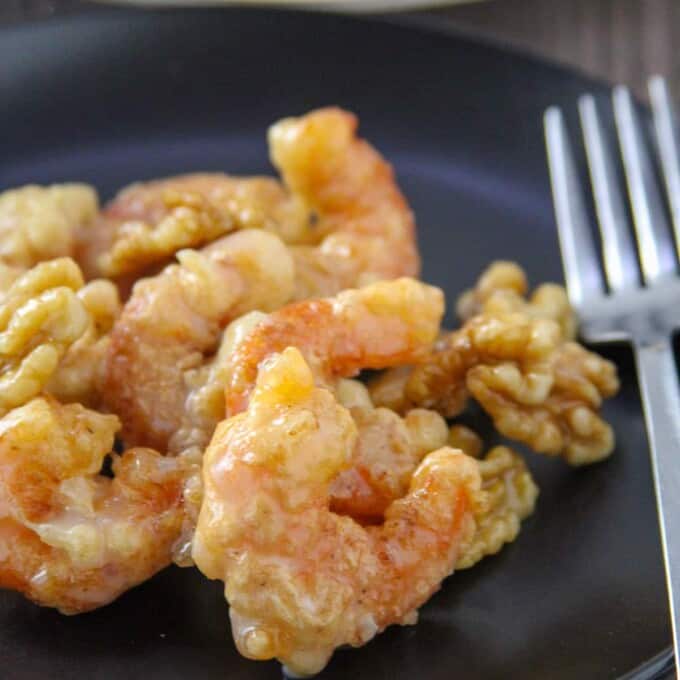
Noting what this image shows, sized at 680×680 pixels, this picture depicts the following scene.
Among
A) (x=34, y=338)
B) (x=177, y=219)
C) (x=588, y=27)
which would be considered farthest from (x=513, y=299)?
(x=588, y=27)

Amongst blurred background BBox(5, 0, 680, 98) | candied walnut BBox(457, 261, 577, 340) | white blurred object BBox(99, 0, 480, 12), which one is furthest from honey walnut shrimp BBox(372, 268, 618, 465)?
blurred background BBox(5, 0, 680, 98)

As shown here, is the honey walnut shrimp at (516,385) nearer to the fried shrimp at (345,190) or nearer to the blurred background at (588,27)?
the fried shrimp at (345,190)

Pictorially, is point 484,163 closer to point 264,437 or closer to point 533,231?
point 533,231

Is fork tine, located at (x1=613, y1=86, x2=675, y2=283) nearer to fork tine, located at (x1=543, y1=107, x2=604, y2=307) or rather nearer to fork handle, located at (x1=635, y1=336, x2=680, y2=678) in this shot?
fork tine, located at (x1=543, y1=107, x2=604, y2=307)

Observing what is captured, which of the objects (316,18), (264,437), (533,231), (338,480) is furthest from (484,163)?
(264,437)

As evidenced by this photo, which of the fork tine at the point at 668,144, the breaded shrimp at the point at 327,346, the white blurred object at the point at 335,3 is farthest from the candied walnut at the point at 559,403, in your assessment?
the white blurred object at the point at 335,3

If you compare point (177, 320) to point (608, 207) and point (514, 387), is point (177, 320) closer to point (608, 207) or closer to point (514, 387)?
point (514, 387)
